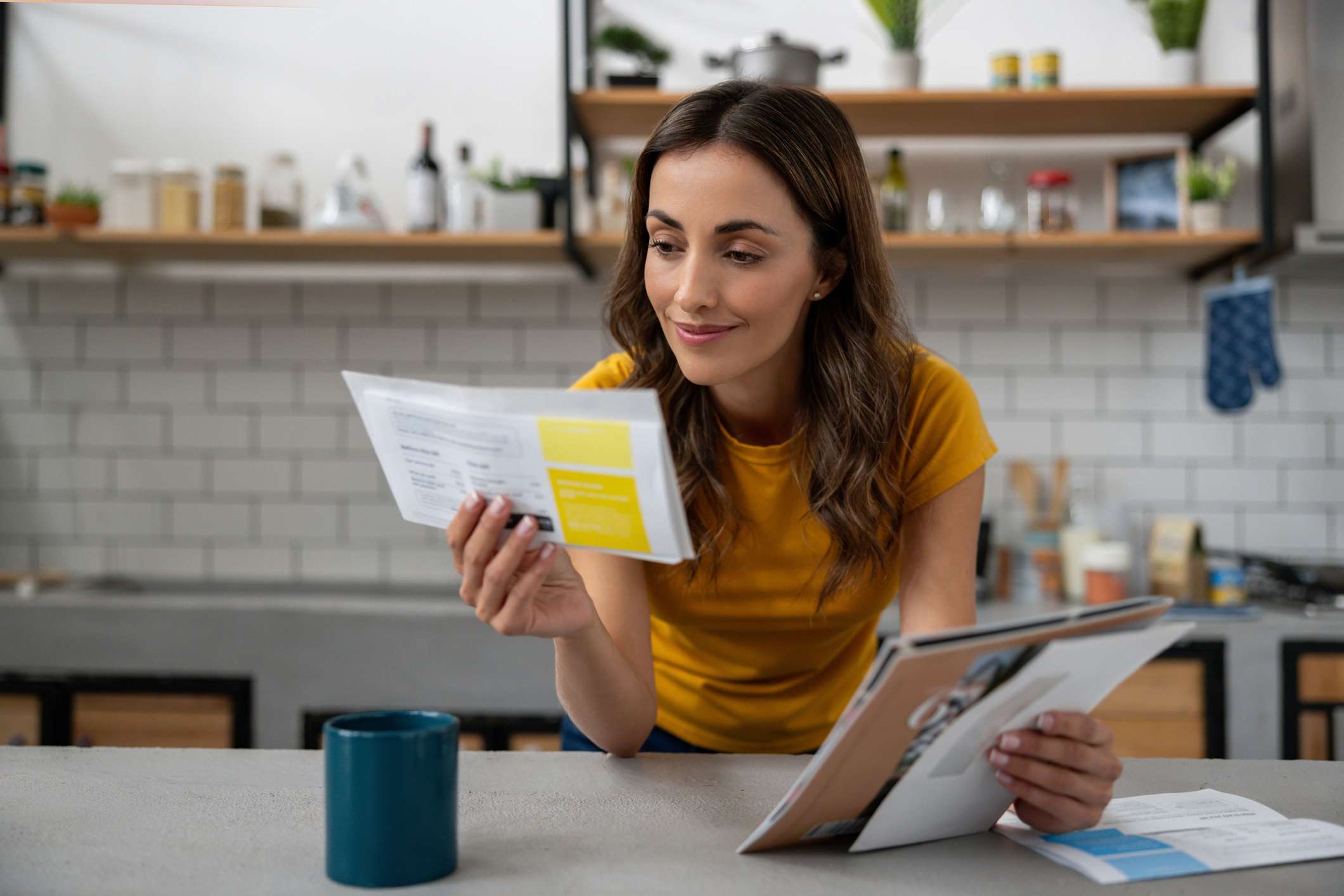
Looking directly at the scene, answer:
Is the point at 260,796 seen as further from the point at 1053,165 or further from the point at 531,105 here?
the point at 1053,165

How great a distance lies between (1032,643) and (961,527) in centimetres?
52

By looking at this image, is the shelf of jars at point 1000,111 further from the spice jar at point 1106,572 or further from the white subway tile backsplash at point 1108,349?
the spice jar at point 1106,572

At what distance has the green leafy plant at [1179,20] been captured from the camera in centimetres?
278

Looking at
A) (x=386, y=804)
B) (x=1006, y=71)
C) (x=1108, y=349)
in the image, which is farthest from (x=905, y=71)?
(x=386, y=804)

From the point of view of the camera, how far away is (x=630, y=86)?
2.79m

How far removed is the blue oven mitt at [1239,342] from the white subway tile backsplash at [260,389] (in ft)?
8.19

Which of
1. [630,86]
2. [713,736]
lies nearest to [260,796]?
[713,736]

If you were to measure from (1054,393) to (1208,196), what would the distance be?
0.63 meters

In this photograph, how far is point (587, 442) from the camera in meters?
0.79

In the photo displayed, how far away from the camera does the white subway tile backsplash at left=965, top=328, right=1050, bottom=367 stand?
299cm

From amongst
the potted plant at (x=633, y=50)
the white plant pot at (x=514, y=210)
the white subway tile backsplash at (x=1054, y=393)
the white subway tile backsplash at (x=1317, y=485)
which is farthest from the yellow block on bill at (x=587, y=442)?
the white subway tile backsplash at (x=1317, y=485)

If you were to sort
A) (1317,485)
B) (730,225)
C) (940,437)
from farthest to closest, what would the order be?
(1317,485) → (940,437) → (730,225)

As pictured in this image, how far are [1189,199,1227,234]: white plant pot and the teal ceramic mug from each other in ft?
8.25

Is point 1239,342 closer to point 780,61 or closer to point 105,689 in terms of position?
point 780,61
